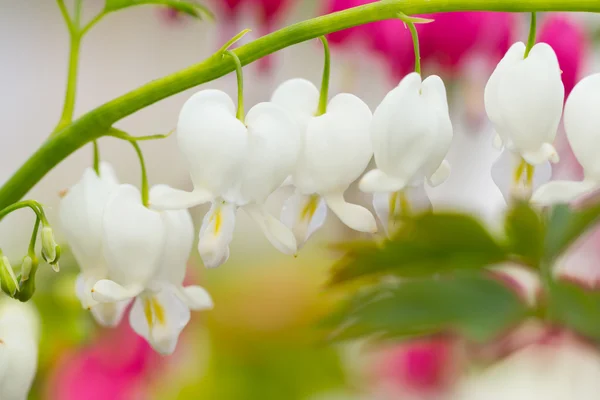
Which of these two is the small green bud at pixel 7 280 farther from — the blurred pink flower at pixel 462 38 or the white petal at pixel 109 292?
the blurred pink flower at pixel 462 38

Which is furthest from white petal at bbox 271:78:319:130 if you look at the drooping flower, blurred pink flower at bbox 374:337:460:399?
blurred pink flower at bbox 374:337:460:399

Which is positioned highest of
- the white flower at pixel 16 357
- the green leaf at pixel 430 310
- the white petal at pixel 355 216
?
the white petal at pixel 355 216

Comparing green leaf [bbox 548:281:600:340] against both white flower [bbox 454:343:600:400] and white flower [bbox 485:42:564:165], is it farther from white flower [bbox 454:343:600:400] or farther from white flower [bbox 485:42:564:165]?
white flower [bbox 454:343:600:400]

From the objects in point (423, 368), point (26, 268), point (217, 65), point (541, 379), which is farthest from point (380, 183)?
point (541, 379)

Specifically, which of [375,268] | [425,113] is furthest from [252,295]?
[425,113]

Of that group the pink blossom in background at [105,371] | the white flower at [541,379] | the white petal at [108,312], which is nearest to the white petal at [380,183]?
the white petal at [108,312]

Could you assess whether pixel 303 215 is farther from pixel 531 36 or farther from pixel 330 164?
pixel 531 36
